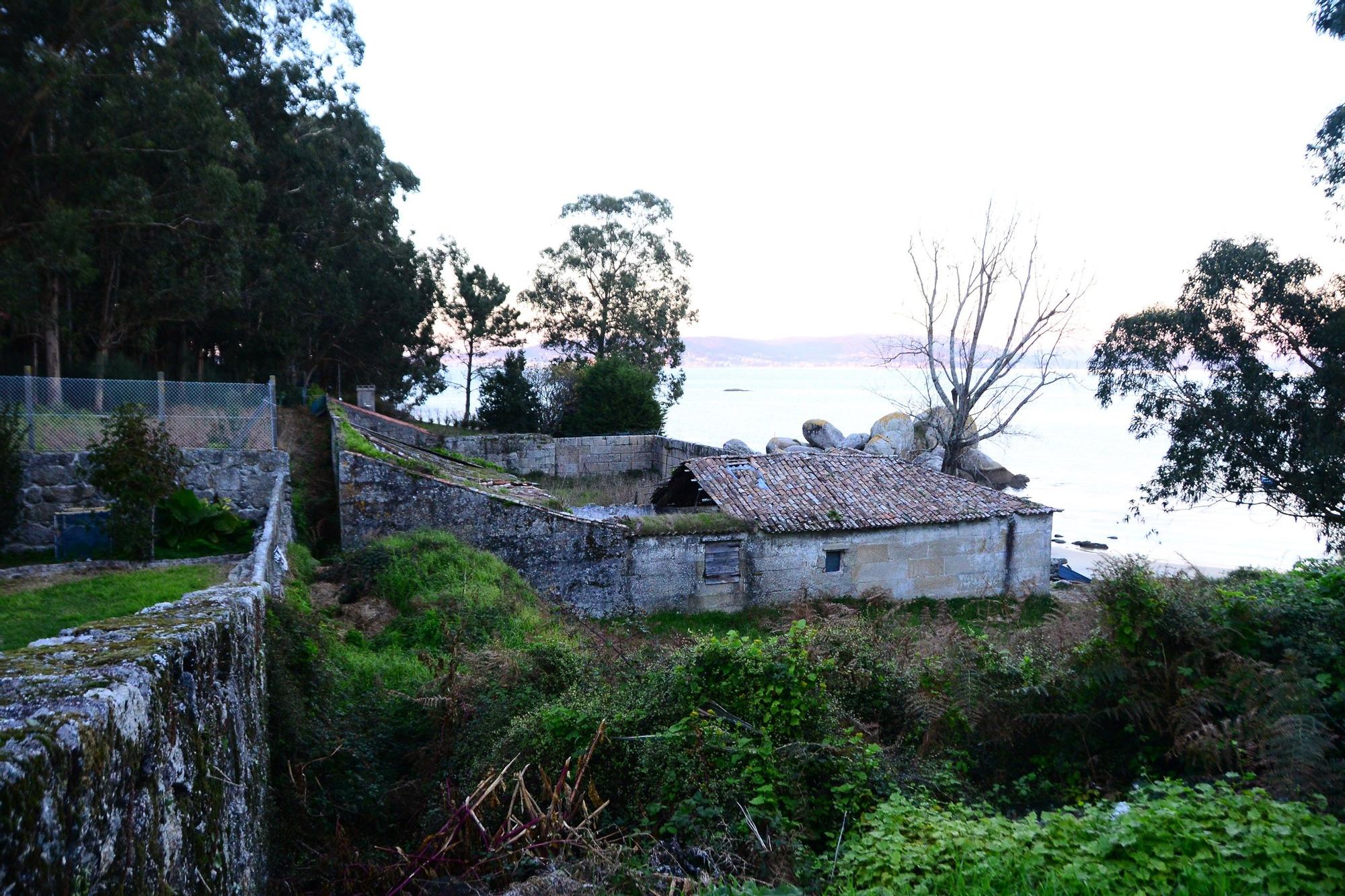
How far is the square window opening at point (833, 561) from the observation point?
2027cm

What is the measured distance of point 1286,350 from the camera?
2012cm

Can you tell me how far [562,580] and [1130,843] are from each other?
558 inches

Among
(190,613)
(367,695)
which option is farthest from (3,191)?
(190,613)

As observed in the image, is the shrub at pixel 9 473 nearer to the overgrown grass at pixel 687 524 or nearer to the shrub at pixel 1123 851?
the overgrown grass at pixel 687 524

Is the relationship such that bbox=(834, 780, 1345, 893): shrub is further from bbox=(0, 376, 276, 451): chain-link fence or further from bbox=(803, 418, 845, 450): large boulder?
bbox=(803, 418, 845, 450): large boulder

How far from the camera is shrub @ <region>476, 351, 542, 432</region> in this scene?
3744 cm

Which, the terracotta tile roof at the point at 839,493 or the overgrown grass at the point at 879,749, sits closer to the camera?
the overgrown grass at the point at 879,749

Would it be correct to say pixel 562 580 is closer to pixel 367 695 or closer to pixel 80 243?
pixel 367 695

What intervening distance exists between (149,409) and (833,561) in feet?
50.0

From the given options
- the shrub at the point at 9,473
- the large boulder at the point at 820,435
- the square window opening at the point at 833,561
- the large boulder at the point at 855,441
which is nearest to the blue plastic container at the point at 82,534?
the shrub at the point at 9,473

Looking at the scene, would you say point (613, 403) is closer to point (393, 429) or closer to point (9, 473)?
point (393, 429)

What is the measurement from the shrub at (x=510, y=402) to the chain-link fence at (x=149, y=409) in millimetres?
21224

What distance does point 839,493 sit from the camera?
21.6 metres

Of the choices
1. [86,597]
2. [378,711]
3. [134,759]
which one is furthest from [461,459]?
[134,759]
